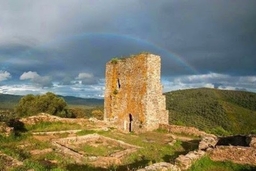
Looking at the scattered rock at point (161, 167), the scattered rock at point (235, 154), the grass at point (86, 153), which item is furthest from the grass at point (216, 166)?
the scattered rock at point (161, 167)

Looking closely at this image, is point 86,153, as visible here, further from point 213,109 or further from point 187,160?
point 213,109

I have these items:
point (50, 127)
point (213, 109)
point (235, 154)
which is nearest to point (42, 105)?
point (50, 127)

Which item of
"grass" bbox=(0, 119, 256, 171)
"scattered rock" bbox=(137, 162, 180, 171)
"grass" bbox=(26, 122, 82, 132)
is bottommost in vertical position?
"grass" bbox=(0, 119, 256, 171)

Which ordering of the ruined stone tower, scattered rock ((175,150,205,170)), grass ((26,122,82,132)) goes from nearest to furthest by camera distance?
1. scattered rock ((175,150,205,170))
2. grass ((26,122,82,132))
3. the ruined stone tower

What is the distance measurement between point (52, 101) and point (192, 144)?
94.1 feet

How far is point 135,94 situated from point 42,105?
2093 cm

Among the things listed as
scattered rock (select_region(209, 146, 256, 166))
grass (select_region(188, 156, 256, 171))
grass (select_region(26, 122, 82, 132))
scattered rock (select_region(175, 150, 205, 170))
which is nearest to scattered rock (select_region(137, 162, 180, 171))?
scattered rock (select_region(175, 150, 205, 170))

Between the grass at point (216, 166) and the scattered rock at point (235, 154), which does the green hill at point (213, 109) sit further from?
the grass at point (216, 166)

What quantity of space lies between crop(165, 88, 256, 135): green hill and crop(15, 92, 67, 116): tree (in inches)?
665

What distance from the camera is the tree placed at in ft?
138

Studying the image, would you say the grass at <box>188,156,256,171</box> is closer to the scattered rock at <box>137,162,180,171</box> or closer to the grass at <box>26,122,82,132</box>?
the scattered rock at <box>137,162,180,171</box>

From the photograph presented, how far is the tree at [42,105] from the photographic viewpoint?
42094mm

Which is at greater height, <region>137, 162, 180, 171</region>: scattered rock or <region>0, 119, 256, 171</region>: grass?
<region>137, 162, 180, 171</region>: scattered rock

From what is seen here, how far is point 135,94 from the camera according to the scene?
2600cm
